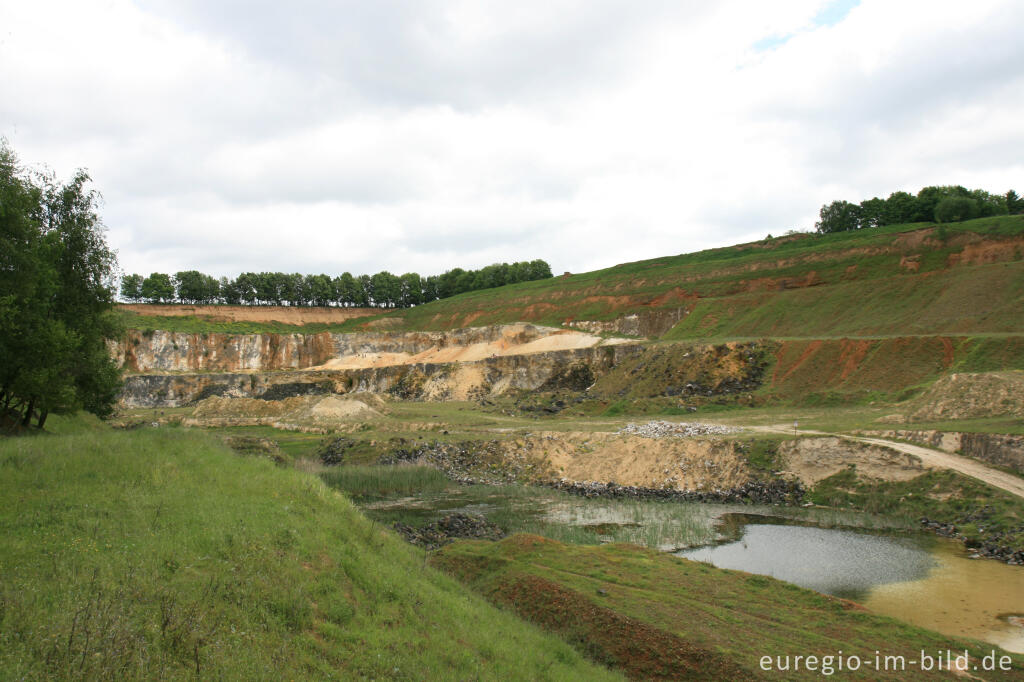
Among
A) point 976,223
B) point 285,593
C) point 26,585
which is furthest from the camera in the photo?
point 976,223

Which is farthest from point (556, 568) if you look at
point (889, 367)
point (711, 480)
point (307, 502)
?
point (889, 367)

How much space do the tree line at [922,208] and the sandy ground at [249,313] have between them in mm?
102578

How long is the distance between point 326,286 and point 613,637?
138933mm

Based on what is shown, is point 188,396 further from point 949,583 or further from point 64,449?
point 949,583

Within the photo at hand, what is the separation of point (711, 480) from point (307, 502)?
72.2 ft

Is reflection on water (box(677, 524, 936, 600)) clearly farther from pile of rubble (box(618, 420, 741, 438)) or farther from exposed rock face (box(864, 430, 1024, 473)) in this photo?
pile of rubble (box(618, 420, 741, 438))

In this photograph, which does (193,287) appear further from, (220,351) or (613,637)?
(613,637)

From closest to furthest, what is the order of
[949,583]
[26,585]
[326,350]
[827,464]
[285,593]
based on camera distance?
[26,585], [285,593], [949,583], [827,464], [326,350]

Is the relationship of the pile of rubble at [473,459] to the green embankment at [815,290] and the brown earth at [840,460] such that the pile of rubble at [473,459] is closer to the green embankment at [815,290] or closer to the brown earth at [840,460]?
the brown earth at [840,460]

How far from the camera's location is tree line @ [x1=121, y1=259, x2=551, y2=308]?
132 meters

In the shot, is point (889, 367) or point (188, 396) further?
point (188, 396)

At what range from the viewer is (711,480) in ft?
95.1

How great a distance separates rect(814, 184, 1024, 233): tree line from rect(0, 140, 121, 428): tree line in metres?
99.4

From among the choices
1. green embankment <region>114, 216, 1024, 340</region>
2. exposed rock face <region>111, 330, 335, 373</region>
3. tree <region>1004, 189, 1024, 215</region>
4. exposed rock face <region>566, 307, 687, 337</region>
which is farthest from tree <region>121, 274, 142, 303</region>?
tree <region>1004, 189, 1024, 215</region>
